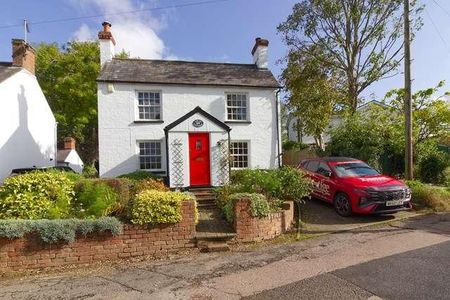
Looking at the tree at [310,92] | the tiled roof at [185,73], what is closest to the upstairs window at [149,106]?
the tiled roof at [185,73]

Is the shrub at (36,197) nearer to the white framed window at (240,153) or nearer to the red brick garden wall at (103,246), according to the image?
the red brick garden wall at (103,246)

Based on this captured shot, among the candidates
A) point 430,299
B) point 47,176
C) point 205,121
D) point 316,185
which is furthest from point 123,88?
point 430,299

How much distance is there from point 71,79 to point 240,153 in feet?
65.1

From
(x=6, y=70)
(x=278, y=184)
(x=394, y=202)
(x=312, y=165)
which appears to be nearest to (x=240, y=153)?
(x=312, y=165)

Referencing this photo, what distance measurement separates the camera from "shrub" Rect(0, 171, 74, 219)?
7.72 meters

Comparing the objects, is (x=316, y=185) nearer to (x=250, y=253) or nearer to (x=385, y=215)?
(x=385, y=215)

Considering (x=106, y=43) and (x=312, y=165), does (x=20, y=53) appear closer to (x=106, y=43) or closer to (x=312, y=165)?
(x=106, y=43)

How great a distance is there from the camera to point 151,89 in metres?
15.5

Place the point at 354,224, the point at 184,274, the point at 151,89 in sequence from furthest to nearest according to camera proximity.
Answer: the point at 151,89
the point at 354,224
the point at 184,274

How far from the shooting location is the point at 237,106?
54.1ft

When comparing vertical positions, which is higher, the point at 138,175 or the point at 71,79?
→ the point at 71,79

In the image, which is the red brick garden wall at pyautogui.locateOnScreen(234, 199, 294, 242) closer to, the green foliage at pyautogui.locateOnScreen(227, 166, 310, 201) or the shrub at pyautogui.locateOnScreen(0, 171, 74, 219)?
the green foliage at pyautogui.locateOnScreen(227, 166, 310, 201)

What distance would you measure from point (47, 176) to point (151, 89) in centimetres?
788

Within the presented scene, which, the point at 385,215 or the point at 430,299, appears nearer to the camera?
the point at 430,299
